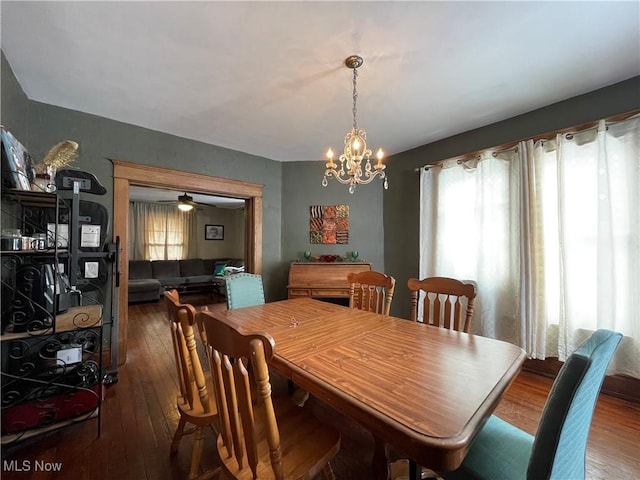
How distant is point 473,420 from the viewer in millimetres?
715

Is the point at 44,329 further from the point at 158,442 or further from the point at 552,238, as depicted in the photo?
the point at 552,238

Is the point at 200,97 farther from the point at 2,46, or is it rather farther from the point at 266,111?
the point at 2,46

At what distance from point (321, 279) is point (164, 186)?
2.11 m

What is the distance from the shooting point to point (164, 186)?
2.88 m

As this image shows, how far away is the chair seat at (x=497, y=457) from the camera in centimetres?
87

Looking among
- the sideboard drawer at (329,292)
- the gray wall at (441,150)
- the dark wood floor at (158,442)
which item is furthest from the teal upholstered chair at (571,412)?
the sideboard drawer at (329,292)

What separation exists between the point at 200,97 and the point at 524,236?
3.09 m

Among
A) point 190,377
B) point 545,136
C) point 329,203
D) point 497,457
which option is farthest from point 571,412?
point 329,203

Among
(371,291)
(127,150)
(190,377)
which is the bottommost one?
(190,377)

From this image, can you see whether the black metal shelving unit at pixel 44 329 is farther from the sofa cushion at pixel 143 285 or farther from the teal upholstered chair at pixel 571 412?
the sofa cushion at pixel 143 285

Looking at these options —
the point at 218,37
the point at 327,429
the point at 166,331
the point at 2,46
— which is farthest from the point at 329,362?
the point at 166,331

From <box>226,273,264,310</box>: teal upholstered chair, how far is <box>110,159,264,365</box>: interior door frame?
122 centimetres

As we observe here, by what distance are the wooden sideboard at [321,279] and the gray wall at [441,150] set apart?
569mm

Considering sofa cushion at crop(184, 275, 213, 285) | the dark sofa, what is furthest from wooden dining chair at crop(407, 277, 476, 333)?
sofa cushion at crop(184, 275, 213, 285)
